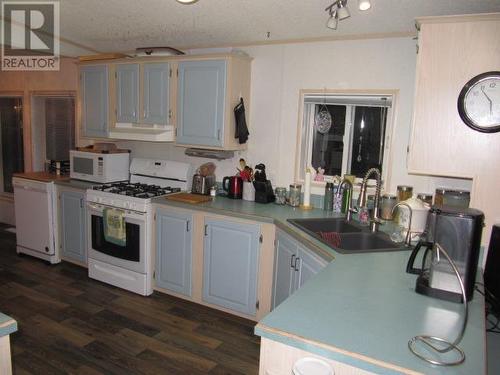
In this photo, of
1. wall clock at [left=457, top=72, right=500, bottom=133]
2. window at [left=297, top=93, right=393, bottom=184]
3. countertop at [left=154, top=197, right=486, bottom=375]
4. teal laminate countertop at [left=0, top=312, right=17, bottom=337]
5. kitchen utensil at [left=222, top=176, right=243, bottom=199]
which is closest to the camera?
countertop at [left=154, top=197, right=486, bottom=375]

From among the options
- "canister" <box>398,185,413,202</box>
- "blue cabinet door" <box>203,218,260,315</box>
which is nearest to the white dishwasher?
"blue cabinet door" <box>203,218,260,315</box>

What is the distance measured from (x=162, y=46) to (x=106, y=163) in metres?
1.36

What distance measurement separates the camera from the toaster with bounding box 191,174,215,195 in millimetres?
3750

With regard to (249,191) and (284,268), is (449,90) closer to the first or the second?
(284,268)

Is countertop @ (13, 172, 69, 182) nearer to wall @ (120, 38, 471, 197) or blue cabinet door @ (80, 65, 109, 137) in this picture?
blue cabinet door @ (80, 65, 109, 137)

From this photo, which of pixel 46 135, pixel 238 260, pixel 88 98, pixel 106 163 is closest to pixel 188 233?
pixel 238 260

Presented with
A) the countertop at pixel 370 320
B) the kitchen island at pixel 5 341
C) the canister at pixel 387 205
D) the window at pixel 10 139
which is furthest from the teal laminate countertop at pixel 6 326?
the window at pixel 10 139

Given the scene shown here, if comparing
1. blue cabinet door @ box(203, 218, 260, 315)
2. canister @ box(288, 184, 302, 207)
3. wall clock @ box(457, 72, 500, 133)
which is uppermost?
wall clock @ box(457, 72, 500, 133)

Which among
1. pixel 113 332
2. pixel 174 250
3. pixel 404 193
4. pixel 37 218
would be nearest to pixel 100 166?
pixel 37 218

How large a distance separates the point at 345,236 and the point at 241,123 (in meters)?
1.43

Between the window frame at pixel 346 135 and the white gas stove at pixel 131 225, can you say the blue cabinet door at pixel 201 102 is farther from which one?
the window frame at pixel 346 135

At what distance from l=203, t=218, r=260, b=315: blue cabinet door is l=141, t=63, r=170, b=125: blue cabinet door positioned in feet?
4.00

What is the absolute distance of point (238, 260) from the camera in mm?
3154

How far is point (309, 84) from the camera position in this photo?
3.32m
